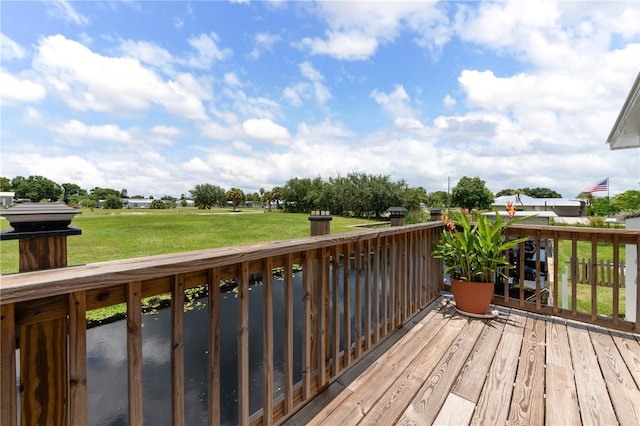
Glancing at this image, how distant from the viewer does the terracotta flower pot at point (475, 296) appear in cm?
276

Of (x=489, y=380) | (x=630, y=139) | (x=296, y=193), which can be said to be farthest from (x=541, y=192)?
(x=489, y=380)

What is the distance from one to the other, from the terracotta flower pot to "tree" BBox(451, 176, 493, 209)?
42833mm

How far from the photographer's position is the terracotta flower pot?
276 cm

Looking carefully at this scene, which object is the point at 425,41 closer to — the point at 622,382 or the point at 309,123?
the point at 622,382

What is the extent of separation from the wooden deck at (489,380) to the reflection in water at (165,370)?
137 cm

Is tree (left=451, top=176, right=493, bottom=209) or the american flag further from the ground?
tree (left=451, top=176, right=493, bottom=209)

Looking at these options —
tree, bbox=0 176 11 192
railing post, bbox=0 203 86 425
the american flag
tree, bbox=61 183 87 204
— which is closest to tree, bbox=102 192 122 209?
tree, bbox=0 176 11 192

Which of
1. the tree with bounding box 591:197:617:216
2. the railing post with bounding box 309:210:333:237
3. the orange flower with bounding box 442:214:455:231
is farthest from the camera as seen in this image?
the tree with bounding box 591:197:617:216

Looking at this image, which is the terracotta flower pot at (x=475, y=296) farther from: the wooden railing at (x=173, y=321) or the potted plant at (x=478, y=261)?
the wooden railing at (x=173, y=321)

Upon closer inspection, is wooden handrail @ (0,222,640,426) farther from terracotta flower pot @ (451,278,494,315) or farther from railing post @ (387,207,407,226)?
terracotta flower pot @ (451,278,494,315)

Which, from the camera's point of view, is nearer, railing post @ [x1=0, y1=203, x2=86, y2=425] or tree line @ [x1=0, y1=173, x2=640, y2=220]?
railing post @ [x1=0, y1=203, x2=86, y2=425]

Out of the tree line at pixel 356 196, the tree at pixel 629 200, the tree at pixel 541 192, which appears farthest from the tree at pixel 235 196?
the tree at pixel 629 200

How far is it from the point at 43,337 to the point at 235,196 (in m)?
62.7

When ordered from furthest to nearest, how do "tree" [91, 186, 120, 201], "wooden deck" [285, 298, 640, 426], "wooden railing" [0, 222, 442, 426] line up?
"tree" [91, 186, 120, 201], "wooden deck" [285, 298, 640, 426], "wooden railing" [0, 222, 442, 426]
